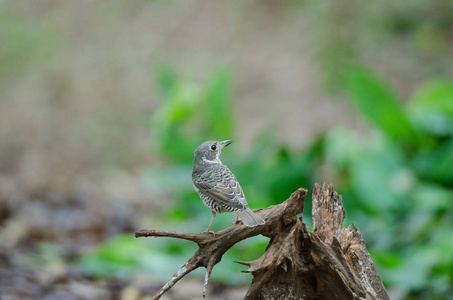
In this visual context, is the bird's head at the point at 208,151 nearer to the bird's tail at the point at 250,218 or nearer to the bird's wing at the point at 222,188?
the bird's wing at the point at 222,188

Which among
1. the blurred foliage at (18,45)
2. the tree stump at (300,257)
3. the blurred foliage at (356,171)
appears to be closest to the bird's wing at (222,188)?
the tree stump at (300,257)

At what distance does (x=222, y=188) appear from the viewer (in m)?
2.05

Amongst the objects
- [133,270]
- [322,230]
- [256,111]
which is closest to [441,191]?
[133,270]

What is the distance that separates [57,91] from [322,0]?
4.36 meters

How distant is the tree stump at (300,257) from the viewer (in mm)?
2070

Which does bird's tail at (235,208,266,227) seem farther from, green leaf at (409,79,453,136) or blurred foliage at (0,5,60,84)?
blurred foliage at (0,5,60,84)

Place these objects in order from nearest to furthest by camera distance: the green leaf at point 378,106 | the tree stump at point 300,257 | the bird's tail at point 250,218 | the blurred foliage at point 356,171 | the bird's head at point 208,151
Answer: the bird's tail at point 250,218
the tree stump at point 300,257
the bird's head at point 208,151
the blurred foliage at point 356,171
the green leaf at point 378,106

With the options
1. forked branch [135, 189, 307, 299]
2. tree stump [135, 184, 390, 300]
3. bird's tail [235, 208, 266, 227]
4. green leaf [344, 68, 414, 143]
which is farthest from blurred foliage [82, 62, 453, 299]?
bird's tail [235, 208, 266, 227]

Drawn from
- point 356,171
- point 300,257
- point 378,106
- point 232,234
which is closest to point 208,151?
point 232,234

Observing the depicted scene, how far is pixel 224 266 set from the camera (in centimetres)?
443

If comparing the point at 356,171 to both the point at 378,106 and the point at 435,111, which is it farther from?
the point at 435,111

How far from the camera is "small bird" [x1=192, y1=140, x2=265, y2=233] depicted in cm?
199

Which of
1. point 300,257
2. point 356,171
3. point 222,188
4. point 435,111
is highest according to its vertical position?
point 435,111

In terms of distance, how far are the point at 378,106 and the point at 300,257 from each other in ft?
9.95
